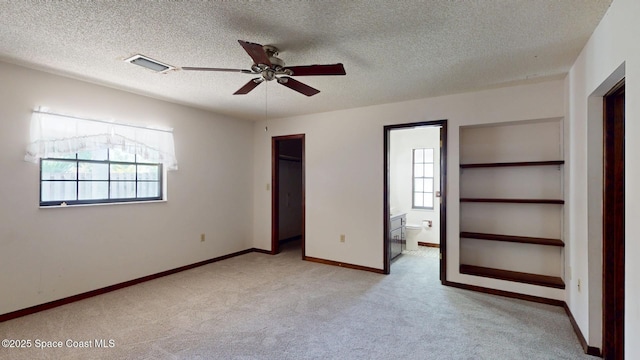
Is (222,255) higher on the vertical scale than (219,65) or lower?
lower

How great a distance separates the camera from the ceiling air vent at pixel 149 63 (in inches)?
101

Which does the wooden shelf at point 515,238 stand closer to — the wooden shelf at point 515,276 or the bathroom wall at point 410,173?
the wooden shelf at point 515,276

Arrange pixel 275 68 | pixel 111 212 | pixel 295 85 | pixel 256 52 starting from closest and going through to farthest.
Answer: pixel 256 52, pixel 275 68, pixel 295 85, pixel 111 212

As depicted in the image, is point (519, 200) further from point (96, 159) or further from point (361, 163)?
point (96, 159)

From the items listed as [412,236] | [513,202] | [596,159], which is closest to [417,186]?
[412,236]

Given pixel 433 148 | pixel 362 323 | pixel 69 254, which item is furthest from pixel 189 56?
pixel 433 148

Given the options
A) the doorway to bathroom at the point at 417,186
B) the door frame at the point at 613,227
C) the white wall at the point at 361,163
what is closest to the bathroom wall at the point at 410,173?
the doorway to bathroom at the point at 417,186

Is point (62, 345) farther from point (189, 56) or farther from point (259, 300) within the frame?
point (189, 56)

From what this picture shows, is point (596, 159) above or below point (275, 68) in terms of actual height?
below

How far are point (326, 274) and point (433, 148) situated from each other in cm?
353

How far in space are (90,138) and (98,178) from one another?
491 mm

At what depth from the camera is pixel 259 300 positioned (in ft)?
10.4

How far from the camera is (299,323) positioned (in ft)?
8.71

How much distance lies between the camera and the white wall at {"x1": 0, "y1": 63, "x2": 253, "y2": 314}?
273 cm
